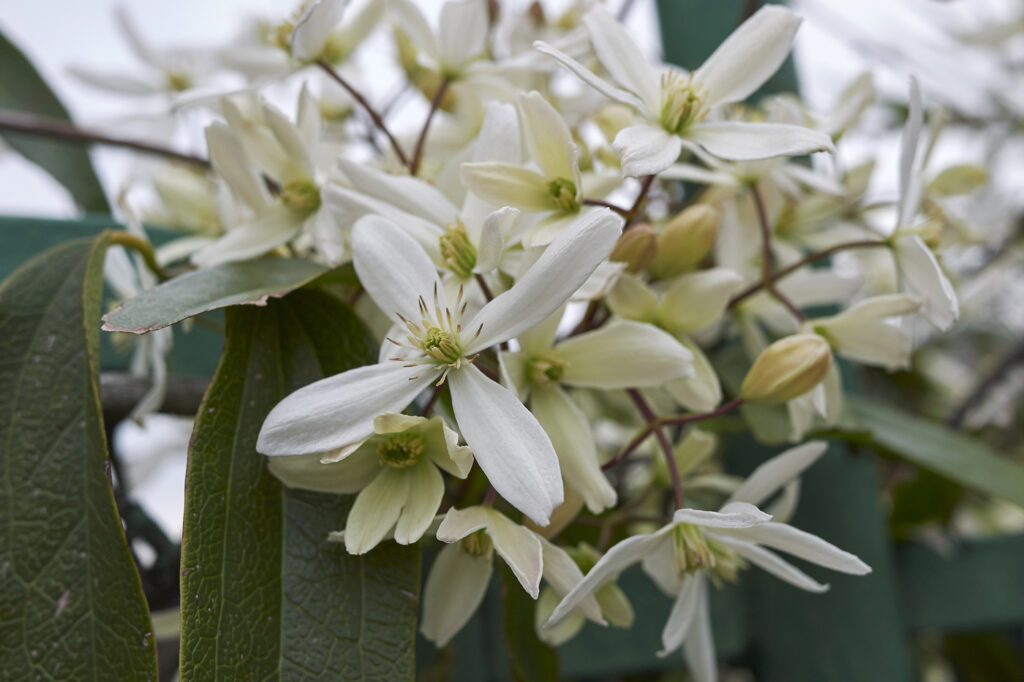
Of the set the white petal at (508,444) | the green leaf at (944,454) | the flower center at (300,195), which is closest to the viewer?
the white petal at (508,444)

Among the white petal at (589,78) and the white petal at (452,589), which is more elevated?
the white petal at (589,78)

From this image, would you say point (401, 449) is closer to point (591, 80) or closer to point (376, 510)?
point (376, 510)

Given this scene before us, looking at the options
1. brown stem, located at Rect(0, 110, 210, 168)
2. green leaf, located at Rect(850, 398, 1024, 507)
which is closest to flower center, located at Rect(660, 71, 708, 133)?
green leaf, located at Rect(850, 398, 1024, 507)

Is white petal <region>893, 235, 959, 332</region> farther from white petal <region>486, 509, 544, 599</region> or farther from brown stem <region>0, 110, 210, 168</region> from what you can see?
brown stem <region>0, 110, 210, 168</region>

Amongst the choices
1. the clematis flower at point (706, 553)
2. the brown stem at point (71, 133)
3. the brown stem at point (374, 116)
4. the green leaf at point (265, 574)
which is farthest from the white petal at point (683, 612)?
the brown stem at point (71, 133)

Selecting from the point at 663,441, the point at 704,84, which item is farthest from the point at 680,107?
the point at 663,441

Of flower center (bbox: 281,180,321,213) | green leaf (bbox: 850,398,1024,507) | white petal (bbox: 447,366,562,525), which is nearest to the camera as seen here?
white petal (bbox: 447,366,562,525)

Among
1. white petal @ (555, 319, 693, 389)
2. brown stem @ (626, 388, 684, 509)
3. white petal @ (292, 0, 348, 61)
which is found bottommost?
brown stem @ (626, 388, 684, 509)

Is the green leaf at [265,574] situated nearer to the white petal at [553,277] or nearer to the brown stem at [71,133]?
the white petal at [553,277]
